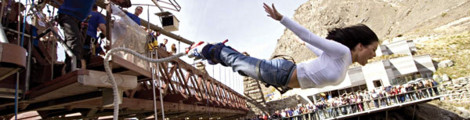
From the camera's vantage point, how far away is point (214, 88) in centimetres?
1048

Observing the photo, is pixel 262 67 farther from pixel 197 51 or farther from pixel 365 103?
pixel 365 103

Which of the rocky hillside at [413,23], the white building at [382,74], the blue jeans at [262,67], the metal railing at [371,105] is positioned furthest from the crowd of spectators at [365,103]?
the blue jeans at [262,67]

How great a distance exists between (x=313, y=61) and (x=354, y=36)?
44 cm

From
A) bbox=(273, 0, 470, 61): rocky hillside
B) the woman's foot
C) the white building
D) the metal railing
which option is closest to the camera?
the woman's foot

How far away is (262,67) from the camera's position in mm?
2430

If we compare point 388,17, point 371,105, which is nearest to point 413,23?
point 388,17

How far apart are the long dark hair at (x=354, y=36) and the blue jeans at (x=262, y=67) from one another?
1.70ft

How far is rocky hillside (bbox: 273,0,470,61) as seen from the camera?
43594 millimetres

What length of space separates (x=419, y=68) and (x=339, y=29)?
100ft

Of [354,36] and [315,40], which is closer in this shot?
[315,40]

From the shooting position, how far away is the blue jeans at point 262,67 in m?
2.37

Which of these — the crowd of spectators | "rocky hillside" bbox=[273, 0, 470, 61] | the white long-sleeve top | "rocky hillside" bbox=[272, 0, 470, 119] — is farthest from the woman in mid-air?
"rocky hillside" bbox=[273, 0, 470, 61]

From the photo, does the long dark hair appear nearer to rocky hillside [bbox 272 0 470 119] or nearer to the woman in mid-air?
the woman in mid-air

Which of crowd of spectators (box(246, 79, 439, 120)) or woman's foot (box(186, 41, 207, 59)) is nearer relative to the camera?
woman's foot (box(186, 41, 207, 59))
